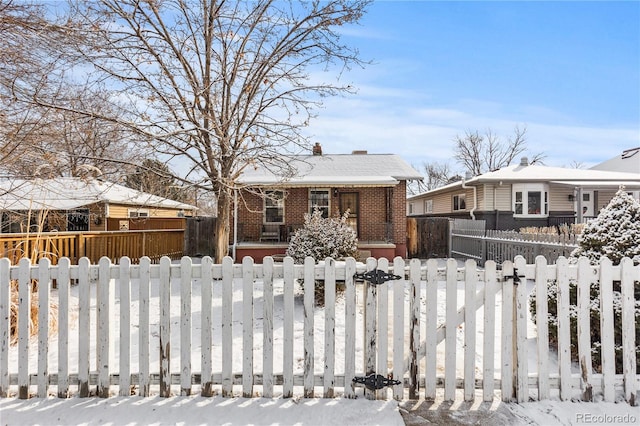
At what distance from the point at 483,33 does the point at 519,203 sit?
13.6m

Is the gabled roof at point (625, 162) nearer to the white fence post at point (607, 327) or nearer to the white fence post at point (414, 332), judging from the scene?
the white fence post at point (607, 327)

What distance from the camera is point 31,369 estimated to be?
3811mm

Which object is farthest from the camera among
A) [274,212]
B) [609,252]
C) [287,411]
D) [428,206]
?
[428,206]

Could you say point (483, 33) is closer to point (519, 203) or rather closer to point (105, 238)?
point (105, 238)

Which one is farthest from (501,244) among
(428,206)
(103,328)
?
(428,206)

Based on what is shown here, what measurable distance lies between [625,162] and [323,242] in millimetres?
37919

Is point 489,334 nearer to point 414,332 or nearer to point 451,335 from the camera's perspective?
point 451,335

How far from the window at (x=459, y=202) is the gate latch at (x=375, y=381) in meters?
20.5

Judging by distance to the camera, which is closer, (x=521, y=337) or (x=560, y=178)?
(x=521, y=337)

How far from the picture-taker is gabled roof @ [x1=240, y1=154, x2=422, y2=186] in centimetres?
1423

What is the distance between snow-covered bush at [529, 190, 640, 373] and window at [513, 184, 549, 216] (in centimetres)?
1654

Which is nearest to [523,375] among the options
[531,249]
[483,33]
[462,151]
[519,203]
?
[483,33]

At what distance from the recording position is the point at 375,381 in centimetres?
314

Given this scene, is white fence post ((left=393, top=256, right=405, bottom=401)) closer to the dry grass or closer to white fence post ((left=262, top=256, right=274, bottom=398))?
white fence post ((left=262, top=256, right=274, bottom=398))
